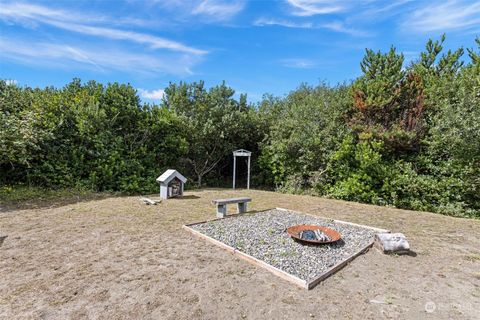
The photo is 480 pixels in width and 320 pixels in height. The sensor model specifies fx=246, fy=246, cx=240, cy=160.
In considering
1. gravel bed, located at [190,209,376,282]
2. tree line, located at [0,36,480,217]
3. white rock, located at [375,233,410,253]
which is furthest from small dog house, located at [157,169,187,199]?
white rock, located at [375,233,410,253]

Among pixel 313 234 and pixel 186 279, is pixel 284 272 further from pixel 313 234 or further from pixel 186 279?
pixel 313 234

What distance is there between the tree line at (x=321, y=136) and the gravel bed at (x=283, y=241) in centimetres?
377

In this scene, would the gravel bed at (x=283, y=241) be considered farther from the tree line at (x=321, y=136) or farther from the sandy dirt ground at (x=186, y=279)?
the tree line at (x=321, y=136)

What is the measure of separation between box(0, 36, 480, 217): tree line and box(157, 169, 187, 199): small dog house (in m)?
1.34

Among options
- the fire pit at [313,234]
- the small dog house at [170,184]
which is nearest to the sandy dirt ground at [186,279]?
the fire pit at [313,234]

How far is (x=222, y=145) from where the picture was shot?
11.7m

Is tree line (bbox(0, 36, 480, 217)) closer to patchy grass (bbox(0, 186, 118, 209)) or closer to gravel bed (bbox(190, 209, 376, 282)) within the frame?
patchy grass (bbox(0, 186, 118, 209))

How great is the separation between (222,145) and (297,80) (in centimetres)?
637

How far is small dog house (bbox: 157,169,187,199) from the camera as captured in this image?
7907 mm

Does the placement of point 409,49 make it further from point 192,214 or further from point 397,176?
point 192,214

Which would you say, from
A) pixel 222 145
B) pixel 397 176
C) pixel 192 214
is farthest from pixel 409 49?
pixel 192 214

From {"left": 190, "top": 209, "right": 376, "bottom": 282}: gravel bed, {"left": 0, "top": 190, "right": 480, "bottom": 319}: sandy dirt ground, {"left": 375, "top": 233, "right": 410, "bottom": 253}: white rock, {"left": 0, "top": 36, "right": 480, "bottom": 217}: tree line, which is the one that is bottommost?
{"left": 0, "top": 190, "right": 480, "bottom": 319}: sandy dirt ground

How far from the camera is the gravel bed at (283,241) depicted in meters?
3.41

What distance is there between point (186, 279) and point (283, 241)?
6.24 ft
